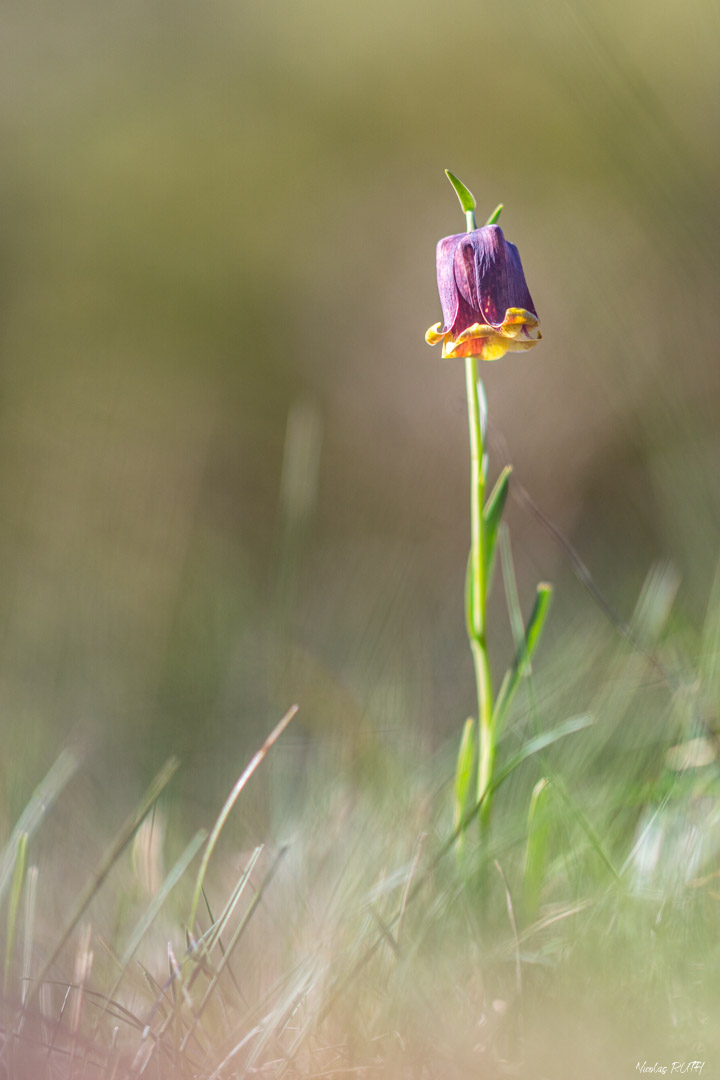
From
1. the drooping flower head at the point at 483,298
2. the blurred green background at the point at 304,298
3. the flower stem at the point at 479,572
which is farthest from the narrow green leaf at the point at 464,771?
the blurred green background at the point at 304,298

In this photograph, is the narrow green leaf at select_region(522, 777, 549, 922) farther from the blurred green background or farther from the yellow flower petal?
the blurred green background

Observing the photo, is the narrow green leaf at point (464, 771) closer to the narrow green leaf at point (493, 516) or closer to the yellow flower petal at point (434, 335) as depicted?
the narrow green leaf at point (493, 516)

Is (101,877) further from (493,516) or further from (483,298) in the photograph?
(483,298)

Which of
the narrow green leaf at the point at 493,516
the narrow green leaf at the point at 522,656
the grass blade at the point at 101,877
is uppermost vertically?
the narrow green leaf at the point at 493,516

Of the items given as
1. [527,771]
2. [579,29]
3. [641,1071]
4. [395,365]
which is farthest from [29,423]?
[641,1071]

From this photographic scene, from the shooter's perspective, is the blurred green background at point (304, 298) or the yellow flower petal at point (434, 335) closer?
the yellow flower petal at point (434, 335)

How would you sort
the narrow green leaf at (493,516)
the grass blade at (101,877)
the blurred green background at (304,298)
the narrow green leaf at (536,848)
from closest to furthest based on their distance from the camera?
1. the grass blade at (101,877)
2. the narrow green leaf at (536,848)
3. the narrow green leaf at (493,516)
4. the blurred green background at (304,298)

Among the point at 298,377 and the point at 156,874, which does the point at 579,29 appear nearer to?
the point at 298,377
